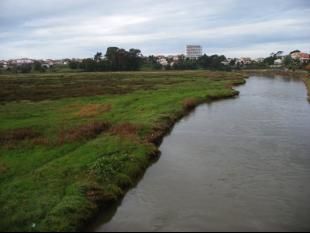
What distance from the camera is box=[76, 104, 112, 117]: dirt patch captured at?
113ft

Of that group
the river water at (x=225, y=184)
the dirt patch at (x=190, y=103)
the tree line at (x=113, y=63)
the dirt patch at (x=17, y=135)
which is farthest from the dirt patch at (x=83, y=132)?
the tree line at (x=113, y=63)

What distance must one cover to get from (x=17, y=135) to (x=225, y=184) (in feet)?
46.2

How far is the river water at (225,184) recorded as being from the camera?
46.6ft

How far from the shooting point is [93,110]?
121 ft

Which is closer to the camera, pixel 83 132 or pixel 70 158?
pixel 70 158

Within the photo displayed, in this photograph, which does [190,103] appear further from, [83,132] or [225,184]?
[225,184]

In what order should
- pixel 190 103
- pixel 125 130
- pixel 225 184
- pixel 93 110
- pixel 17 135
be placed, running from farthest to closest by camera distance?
1. pixel 190 103
2. pixel 93 110
3. pixel 125 130
4. pixel 17 135
5. pixel 225 184

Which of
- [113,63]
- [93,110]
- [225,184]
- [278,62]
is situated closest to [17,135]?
[93,110]

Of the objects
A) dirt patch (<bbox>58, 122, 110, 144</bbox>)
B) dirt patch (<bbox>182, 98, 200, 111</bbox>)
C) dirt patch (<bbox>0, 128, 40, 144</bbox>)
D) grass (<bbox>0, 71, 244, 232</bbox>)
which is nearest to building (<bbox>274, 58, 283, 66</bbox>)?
dirt patch (<bbox>182, 98, 200, 111</bbox>)

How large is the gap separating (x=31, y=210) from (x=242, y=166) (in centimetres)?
1088

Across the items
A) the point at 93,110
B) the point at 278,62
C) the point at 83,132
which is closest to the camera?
the point at 83,132

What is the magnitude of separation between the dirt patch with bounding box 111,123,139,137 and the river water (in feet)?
7.05

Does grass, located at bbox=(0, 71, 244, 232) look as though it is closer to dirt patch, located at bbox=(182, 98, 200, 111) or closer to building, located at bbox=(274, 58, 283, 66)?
dirt patch, located at bbox=(182, 98, 200, 111)

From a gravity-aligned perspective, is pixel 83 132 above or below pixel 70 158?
above
